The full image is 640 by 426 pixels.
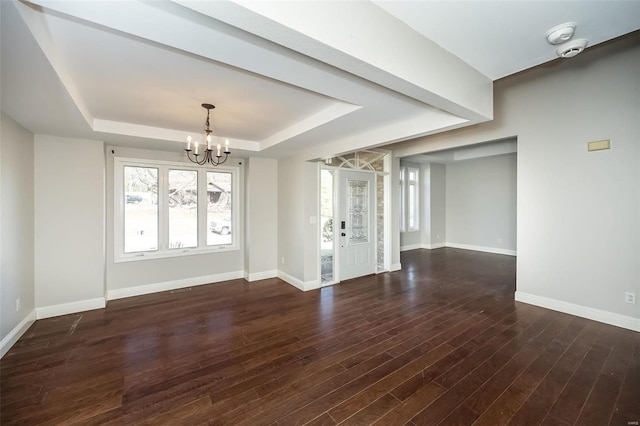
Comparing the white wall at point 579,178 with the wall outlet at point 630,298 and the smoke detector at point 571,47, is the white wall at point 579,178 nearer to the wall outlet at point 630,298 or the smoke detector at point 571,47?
the wall outlet at point 630,298

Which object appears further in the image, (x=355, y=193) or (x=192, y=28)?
(x=355, y=193)

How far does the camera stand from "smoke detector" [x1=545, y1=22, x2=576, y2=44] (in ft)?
5.98

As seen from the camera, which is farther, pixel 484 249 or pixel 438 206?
pixel 438 206

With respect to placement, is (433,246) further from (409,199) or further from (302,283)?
(302,283)

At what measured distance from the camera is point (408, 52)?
1.91m

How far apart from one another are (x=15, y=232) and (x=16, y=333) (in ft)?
3.77

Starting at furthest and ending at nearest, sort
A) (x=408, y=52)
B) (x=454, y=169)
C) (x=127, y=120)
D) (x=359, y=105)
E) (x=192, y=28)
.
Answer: (x=454, y=169), (x=127, y=120), (x=359, y=105), (x=408, y=52), (x=192, y=28)

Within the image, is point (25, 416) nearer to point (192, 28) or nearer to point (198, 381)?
point (198, 381)

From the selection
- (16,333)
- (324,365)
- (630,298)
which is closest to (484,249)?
(630,298)

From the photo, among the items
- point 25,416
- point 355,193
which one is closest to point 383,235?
point 355,193

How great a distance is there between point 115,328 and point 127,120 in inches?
106

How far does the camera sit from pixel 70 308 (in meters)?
3.83

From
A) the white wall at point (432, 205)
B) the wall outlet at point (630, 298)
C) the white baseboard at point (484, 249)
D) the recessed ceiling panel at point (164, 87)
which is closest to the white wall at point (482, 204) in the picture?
the white baseboard at point (484, 249)

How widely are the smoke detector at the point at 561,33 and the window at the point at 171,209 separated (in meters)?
4.98
